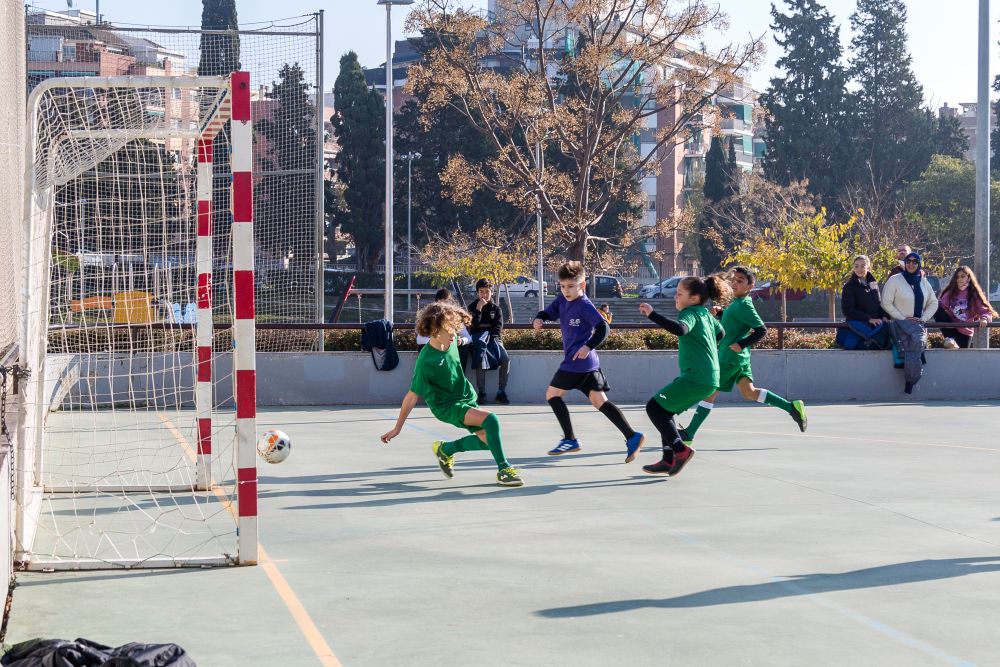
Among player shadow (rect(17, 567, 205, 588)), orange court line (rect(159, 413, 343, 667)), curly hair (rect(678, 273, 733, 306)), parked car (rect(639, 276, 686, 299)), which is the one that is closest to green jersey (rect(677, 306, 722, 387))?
curly hair (rect(678, 273, 733, 306))

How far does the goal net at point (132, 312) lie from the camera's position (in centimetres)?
681

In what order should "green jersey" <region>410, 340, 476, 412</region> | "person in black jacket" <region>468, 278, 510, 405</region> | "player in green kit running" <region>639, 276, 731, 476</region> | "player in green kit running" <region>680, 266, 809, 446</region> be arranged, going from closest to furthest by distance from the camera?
"green jersey" <region>410, 340, 476, 412</region> < "player in green kit running" <region>639, 276, 731, 476</region> < "player in green kit running" <region>680, 266, 809, 446</region> < "person in black jacket" <region>468, 278, 510, 405</region>

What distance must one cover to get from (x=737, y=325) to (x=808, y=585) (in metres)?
5.45

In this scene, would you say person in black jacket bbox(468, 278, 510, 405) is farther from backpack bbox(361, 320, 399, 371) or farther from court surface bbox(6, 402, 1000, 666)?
court surface bbox(6, 402, 1000, 666)

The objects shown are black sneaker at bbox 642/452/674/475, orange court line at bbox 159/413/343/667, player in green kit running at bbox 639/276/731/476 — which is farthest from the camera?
black sneaker at bbox 642/452/674/475

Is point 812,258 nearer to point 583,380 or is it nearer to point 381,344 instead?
point 381,344

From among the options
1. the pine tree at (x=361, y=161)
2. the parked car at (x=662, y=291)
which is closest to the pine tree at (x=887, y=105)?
the parked car at (x=662, y=291)

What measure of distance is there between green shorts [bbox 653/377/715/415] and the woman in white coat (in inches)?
385

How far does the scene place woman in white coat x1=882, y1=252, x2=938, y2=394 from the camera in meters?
18.6

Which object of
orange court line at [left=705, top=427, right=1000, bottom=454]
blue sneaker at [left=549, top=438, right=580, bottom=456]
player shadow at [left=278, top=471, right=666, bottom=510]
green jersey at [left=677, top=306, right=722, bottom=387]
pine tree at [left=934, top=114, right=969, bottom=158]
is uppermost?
pine tree at [left=934, top=114, right=969, bottom=158]

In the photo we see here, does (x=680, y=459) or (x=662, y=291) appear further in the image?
(x=662, y=291)

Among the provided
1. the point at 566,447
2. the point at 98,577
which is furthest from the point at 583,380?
the point at 98,577

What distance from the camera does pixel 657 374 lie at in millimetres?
18891

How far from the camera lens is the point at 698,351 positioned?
393 inches
